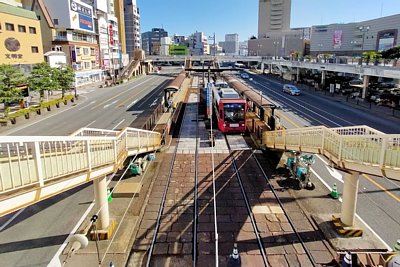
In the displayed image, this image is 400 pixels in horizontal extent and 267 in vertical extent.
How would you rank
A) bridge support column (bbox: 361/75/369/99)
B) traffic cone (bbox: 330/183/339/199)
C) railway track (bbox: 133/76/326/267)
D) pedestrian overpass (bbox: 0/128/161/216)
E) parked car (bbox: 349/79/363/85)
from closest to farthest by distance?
pedestrian overpass (bbox: 0/128/161/216) < railway track (bbox: 133/76/326/267) < traffic cone (bbox: 330/183/339/199) < bridge support column (bbox: 361/75/369/99) < parked car (bbox: 349/79/363/85)

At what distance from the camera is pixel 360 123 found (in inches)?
1155

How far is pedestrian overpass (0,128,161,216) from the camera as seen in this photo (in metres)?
6.08

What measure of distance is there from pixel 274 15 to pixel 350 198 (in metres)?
189

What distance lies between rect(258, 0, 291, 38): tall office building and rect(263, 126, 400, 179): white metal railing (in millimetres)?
176642

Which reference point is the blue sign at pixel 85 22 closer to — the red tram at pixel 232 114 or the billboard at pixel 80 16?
the billboard at pixel 80 16

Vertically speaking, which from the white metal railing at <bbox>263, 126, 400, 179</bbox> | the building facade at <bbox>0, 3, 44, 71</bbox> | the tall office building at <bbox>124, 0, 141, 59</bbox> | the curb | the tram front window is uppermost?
the tall office building at <bbox>124, 0, 141, 59</bbox>

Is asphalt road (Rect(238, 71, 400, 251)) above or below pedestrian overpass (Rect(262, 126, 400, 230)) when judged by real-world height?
below

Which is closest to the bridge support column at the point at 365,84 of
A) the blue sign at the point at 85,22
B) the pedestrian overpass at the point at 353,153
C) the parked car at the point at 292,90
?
the parked car at the point at 292,90

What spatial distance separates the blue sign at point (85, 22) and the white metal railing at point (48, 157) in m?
59.3

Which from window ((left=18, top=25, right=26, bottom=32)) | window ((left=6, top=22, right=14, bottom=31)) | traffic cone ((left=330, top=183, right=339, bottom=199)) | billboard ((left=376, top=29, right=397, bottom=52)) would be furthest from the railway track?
billboard ((left=376, top=29, right=397, bottom=52))

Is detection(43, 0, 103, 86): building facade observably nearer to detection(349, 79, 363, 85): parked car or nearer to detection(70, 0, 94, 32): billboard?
detection(70, 0, 94, 32): billboard

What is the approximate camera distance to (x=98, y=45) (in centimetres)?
7194

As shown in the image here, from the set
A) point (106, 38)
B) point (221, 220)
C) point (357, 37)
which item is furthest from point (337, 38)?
point (221, 220)

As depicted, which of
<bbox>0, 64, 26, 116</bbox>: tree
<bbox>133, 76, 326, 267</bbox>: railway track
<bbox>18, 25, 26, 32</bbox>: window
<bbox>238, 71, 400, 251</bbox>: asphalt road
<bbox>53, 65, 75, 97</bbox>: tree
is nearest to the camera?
<bbox>133, 76, 326, 267</bbox>: railway track
